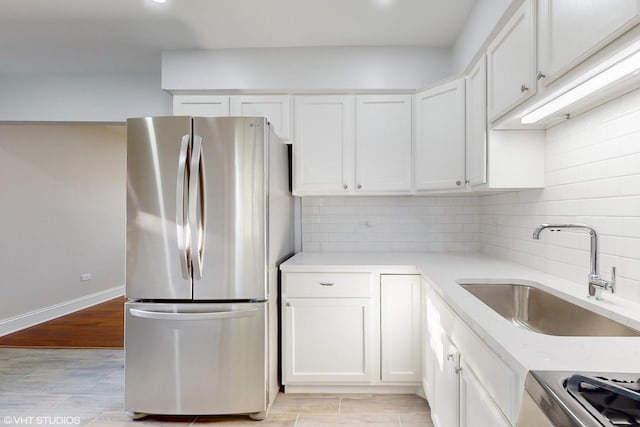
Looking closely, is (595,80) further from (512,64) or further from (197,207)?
(197,207)

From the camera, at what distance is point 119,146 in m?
5.34

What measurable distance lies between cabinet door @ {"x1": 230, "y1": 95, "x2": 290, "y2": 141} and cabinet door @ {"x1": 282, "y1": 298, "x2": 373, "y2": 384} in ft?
4.31

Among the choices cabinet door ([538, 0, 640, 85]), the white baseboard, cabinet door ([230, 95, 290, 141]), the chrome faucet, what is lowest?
the white baseboard

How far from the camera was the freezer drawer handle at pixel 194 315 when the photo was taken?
80.6 inches

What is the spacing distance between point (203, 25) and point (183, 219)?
141 centimetres

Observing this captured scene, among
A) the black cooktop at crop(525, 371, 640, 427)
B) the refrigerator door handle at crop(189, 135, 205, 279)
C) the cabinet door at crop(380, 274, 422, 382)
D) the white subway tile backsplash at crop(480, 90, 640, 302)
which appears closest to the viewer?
the black cooktop at crop(525, 371, 640, 427)

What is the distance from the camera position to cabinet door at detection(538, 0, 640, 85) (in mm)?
966

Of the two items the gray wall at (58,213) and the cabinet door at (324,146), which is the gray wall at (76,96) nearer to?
the gray wall at (58,213)

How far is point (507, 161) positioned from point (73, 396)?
3.12 metres

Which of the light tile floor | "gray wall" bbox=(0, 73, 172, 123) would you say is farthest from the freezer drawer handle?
"gray wall" bbox=(0, 73, 172, 123)

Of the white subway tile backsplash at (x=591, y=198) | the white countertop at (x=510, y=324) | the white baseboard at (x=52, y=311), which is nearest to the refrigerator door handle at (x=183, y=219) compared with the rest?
the white countertop at (x=510, y=324)

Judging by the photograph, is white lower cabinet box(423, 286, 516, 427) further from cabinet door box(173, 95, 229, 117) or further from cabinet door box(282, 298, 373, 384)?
cabinet door box(173, 95, 229, 117)

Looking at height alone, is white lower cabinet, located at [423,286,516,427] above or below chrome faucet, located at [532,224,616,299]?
below

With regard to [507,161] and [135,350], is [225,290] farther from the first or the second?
[507,161]
